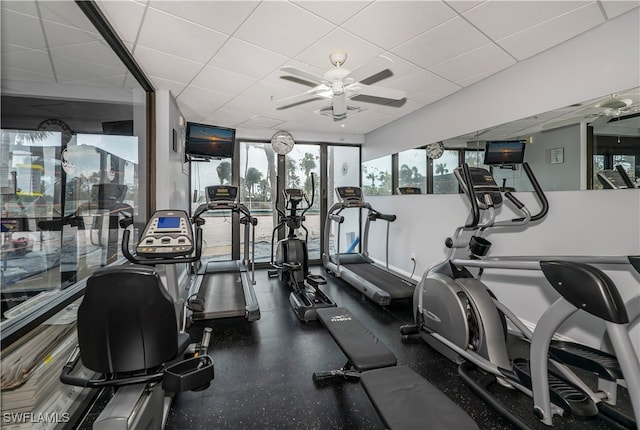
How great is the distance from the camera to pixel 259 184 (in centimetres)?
608

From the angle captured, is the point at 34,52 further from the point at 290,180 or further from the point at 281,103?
the point at 290,180

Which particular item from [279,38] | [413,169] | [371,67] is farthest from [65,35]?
[413,169]

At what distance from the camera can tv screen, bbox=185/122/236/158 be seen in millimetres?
4316

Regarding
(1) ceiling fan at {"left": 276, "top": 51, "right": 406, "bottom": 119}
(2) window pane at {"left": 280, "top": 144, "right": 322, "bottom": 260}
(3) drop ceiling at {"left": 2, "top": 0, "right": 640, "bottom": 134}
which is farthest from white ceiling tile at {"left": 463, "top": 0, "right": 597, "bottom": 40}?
(2) window pane at {"left": 280, "top": 144, "right": 322, "bottom": 260}

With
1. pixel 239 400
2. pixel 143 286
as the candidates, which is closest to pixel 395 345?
pixel 239 400

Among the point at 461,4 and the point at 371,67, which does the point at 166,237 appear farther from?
the point at 461,4

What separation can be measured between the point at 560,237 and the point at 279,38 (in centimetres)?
311

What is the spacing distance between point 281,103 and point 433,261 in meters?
3.06

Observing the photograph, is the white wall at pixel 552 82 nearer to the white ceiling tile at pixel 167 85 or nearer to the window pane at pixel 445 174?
the window pane at pixel 445 174

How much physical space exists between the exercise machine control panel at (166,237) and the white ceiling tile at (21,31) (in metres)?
1.37

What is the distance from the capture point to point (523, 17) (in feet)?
7.53

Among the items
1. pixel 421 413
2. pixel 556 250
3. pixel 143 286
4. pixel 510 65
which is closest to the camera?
pixel 421 413

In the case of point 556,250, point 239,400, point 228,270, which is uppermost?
point 556,250

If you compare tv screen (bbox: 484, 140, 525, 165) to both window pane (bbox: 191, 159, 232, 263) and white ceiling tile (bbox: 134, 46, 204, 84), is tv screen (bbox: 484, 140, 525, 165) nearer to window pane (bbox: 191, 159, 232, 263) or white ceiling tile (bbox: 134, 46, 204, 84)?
white ceiling tile (bbox: 134, 46, 204, 84)
